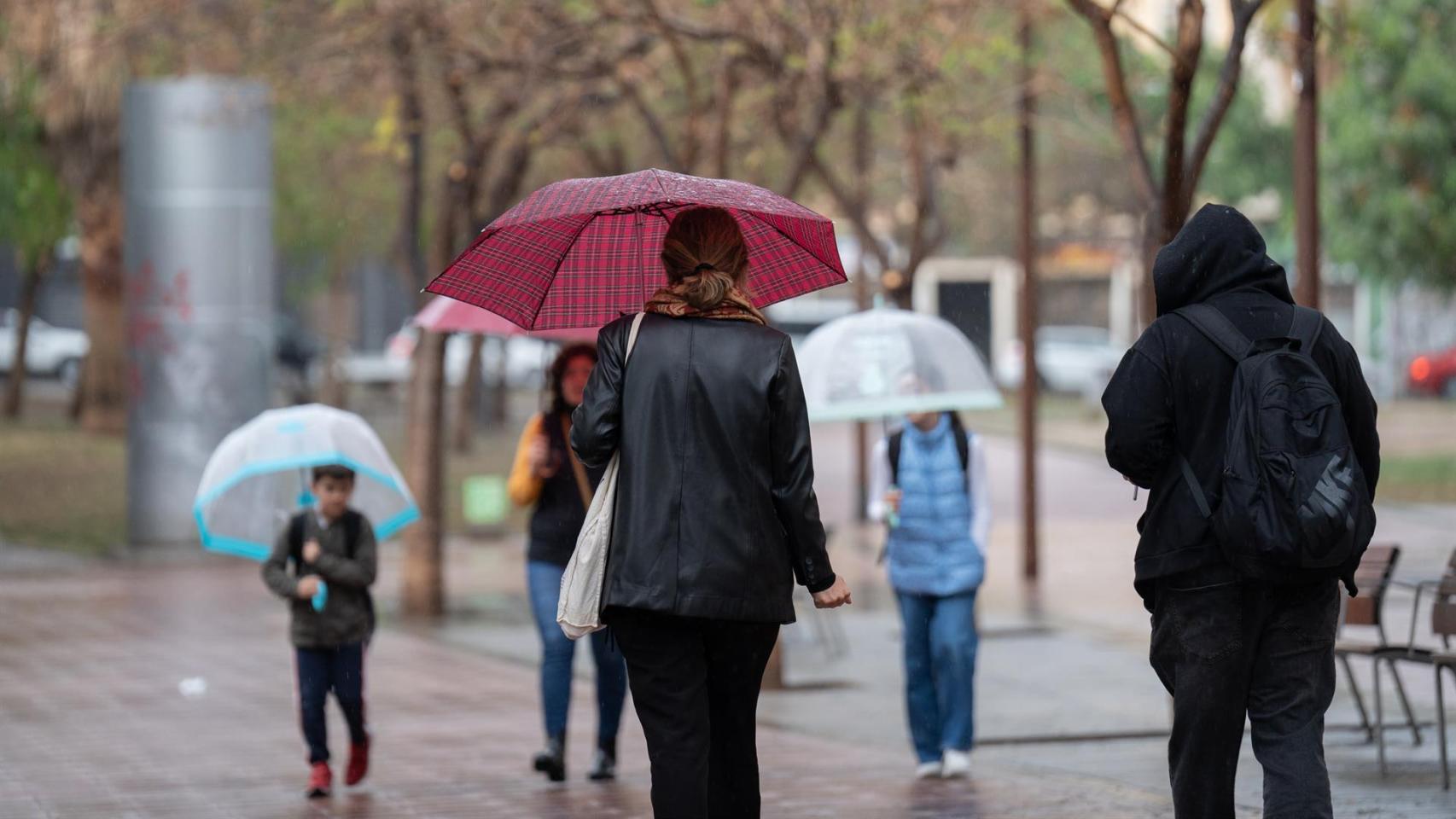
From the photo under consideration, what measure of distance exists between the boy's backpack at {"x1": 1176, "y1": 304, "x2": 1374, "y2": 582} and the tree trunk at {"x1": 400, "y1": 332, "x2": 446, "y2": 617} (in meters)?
9.49

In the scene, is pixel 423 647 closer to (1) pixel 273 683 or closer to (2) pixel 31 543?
(1) pixel 273 683

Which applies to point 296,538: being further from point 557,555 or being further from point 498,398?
point 498,398

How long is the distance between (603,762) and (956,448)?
189 cm

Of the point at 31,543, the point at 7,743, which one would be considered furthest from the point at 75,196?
the point at 7,743

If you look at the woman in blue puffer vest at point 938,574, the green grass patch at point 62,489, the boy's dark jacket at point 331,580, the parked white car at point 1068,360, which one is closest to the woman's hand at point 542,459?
the boy's dark jacket at point 331,580

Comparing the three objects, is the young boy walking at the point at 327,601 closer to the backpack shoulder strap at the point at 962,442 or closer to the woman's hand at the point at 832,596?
the backpack shoulder strap at the point at 962,442

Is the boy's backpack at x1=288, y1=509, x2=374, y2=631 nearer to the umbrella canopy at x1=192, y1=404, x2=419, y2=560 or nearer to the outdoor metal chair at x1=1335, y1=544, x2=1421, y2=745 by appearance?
the umbrella canopy at x1=192, y1=404, x2=419, y2=560

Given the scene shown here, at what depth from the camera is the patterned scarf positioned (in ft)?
16.2

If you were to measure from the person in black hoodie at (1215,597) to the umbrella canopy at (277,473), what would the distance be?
3442mm

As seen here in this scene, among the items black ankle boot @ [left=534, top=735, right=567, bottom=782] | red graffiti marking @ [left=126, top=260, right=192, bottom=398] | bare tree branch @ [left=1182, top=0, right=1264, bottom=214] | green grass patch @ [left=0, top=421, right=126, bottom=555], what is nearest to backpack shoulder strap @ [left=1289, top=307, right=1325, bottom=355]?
bare tree branch @ [left=1182, top=0, right=1264, bottom=214]

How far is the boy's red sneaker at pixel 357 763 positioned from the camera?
7719 mm

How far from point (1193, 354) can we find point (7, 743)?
20.0 feet

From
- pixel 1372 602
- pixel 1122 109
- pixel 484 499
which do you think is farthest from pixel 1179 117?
pixel 484 499

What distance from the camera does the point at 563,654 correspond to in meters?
7.94
